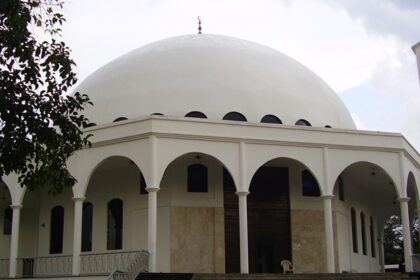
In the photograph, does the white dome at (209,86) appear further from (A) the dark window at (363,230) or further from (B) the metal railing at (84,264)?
(B) the metal railing at (84,264)

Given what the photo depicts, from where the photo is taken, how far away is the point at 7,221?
26.6 meters

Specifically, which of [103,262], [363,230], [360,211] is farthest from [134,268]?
[363,230]

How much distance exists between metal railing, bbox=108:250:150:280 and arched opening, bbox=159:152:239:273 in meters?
2.92

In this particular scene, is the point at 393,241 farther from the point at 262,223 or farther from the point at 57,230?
the point at 57,230

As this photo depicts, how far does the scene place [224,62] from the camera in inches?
992

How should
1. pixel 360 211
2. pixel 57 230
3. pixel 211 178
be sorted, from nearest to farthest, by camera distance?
pixel 211 178
pixel 57 230
pixel 360 211

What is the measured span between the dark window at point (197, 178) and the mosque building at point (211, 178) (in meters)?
0.04

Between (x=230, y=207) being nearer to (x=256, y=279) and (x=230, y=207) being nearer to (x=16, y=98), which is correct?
(x=256, y=279)

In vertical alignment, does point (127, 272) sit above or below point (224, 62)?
below

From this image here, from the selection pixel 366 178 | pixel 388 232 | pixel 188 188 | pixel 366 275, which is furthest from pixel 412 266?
pixel 388 232

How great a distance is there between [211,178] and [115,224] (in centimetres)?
380

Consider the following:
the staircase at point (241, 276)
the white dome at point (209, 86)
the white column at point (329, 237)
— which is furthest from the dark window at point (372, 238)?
the staircase at point (241, 276)

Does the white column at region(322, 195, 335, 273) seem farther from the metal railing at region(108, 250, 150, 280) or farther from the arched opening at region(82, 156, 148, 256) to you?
the arched opening at region(82, 156, 148, 256)

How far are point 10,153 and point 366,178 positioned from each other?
16.7 metres
